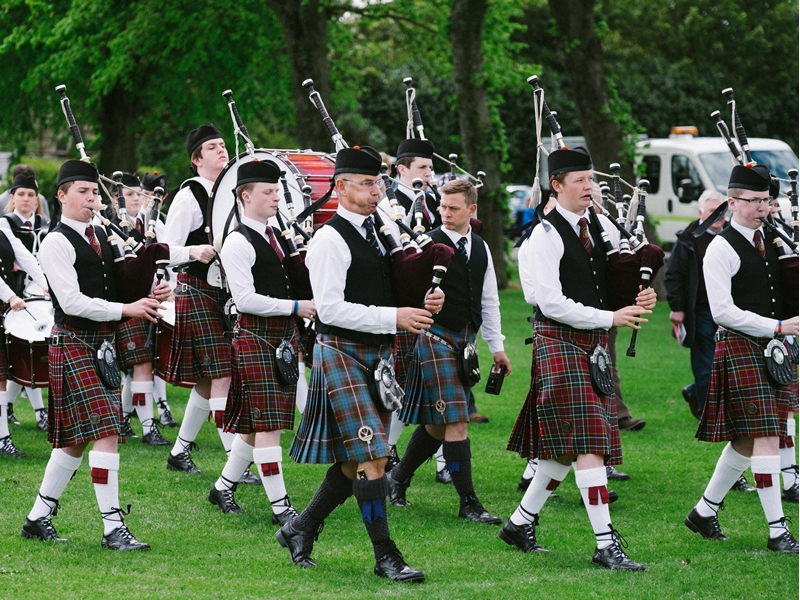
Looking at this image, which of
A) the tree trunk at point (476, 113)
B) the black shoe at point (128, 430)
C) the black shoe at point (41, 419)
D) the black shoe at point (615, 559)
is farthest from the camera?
the tree trunk at point (476, 113)

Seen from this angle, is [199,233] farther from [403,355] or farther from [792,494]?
[792,494]

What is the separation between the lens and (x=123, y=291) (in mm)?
5402

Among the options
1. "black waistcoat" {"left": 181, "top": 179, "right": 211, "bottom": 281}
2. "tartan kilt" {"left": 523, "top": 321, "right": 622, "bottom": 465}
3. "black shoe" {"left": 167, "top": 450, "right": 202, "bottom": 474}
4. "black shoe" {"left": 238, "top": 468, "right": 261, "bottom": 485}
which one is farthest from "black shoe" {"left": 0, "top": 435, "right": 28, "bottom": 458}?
"tartan kilt" {"left": 523, "top": 321, "right": 622, "bottom": 465}

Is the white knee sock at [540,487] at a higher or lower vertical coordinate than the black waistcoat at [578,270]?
lower

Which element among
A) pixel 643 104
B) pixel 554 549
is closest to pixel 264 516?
pixel 554 549

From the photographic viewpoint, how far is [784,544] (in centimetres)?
539

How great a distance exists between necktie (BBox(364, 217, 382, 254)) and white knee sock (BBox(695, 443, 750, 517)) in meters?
1.97

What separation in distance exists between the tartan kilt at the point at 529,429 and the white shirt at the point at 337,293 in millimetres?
895

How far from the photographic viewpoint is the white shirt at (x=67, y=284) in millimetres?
5121

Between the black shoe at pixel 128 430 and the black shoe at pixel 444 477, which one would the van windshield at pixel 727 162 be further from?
the black shoe at pixel 444 477

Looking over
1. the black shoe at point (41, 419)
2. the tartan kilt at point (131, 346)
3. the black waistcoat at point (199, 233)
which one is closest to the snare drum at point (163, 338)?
the tartan kilt at point (131, 346)

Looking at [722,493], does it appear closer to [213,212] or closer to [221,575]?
[221,575]

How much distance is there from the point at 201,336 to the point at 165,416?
2.25 meters

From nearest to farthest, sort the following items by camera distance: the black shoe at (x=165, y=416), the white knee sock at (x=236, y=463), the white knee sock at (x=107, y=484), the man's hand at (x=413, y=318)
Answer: the man's hand at (x=413, y=318)
the white knee sock at (x=107, y=484)
the white knee sock at (x=236, y=463)
the black shoe at (x=165, y=416)
